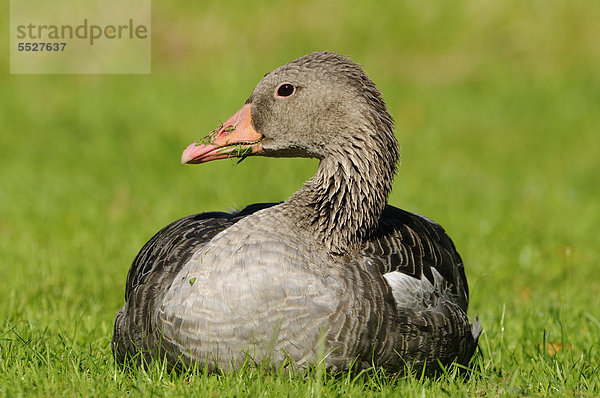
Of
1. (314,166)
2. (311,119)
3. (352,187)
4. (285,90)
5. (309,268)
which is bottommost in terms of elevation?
(309,268)

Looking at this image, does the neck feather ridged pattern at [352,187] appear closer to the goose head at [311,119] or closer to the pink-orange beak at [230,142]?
the goose head at [311,119]

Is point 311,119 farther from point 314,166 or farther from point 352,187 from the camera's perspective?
point 314,166

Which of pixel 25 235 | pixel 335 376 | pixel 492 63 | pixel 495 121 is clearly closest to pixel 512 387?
pixel 335 376

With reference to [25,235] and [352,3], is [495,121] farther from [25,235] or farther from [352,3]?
[25,235]

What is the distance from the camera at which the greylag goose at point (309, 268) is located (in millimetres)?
4254

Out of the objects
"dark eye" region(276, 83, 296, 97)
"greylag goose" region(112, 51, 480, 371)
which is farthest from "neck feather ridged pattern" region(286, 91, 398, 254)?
"dark eye" region(276, 83, 296, 97)

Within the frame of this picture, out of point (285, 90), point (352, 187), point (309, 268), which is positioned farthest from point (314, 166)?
point (309, 268)

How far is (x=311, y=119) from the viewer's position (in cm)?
480

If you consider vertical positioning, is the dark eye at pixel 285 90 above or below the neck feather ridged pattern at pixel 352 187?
above

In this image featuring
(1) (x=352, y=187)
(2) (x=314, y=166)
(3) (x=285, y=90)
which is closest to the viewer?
(1) (x=352, y=187)

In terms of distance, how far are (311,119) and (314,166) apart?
22.0ft

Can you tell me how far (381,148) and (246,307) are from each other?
1.30 meters

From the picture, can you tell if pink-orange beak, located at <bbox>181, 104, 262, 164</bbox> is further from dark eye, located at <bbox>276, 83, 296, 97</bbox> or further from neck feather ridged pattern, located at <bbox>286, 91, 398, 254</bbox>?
neck feather ridged pattern, located at <bbox>286, 91, 398, 254</bbox>

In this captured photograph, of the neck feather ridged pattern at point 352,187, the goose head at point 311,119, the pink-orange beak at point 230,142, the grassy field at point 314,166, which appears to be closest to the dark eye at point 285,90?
the goose head at point 311,119
